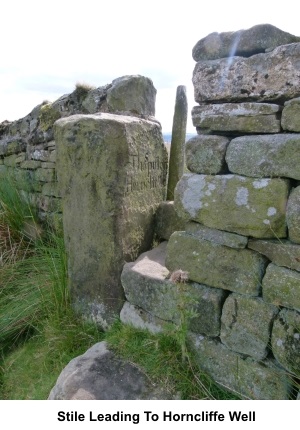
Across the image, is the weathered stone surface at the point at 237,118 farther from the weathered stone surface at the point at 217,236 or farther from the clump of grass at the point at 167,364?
the clump of grass at the point at 167,364

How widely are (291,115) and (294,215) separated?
18.4 inches

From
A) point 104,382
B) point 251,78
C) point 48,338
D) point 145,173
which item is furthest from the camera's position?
point 48,338

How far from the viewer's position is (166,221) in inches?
119

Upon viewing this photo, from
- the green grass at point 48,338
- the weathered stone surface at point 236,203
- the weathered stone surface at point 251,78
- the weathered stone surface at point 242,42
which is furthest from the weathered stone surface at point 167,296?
the weathered stone surface at point 242,42

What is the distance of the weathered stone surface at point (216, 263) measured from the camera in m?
2.06

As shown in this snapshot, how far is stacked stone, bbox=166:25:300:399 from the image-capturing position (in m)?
1.90

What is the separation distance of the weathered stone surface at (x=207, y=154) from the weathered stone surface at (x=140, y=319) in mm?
963

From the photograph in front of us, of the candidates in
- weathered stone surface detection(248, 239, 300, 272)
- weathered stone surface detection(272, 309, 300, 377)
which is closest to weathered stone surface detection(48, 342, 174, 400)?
weathered stone surface detection(272, 309, 300, 377)

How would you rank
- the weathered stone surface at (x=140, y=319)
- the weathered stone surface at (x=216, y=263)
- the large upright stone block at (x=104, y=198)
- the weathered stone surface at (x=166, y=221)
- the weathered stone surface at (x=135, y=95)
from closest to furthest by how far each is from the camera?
the weathered stone surface at (x=216, y=263) < the weathered stone surface at (x=140, y=319) < the large upright stone block at (x=104, y=198) < the weathered stone surface at (x=166, y=221) < the weathered stone surface at (x=135, y=95)

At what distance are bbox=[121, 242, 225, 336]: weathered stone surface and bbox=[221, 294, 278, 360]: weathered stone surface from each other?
0.07 meters

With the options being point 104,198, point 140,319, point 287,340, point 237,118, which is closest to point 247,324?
point 287,340

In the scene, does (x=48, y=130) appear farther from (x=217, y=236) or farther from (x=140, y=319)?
(x=217, y=236)

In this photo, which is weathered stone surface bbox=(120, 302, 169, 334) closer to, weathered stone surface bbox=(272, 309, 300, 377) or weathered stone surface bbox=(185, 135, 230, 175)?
weathered stone surface bbox=(272, 309, 300, 377)

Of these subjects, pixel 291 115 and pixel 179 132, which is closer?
pixel 291 115
